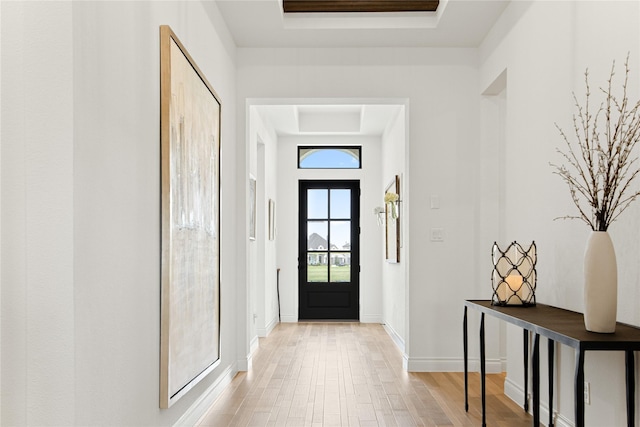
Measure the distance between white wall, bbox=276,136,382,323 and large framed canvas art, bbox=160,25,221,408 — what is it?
4.82 m

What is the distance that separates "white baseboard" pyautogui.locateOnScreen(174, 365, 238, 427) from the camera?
136 inches

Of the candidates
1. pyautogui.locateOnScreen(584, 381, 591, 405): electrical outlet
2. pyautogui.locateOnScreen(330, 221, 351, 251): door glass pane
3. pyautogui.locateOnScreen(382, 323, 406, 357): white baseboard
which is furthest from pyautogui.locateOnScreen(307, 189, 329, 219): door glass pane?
pyautogui.locateOnScreen(584, 381, 591, 405): electrical outlet

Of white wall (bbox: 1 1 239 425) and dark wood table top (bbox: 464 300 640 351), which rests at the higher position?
white wall (bbox: 1 1 239 425)

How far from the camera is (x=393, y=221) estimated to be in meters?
7.20

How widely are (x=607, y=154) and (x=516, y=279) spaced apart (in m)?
0.93

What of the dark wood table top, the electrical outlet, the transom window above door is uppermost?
the transom window above door

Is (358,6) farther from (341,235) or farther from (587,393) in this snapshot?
(341,235)

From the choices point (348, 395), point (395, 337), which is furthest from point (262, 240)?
point (348, 395)

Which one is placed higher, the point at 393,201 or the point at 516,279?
the point at 393,201

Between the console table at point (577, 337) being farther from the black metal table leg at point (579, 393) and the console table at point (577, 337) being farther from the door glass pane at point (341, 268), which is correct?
the door glass pane at point (341, 268)

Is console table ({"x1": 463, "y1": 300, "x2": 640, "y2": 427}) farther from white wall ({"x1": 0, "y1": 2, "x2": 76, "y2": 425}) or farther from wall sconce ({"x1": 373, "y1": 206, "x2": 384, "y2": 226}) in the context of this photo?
wall sconce ({"x1": 373, "y1": 206, "x2": 384, "y2": 226})

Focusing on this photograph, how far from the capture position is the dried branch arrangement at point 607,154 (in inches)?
101

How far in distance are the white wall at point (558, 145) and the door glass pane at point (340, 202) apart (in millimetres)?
4576

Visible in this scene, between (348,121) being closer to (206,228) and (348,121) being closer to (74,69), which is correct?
(206,228)
